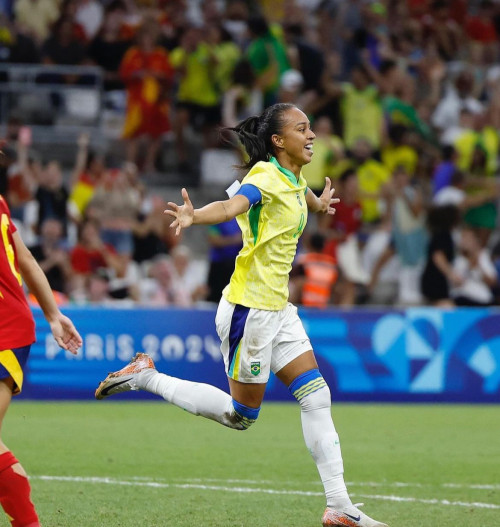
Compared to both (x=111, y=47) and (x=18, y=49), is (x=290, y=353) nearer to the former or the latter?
(x=18, y=49)

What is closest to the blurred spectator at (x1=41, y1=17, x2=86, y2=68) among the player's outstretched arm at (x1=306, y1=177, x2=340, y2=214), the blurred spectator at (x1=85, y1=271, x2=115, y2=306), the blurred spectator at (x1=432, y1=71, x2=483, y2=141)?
the blurred spectator at (x1=85, y1=271, x2=115, y2=306)

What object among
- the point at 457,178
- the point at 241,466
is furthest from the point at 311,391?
the point at 457,178

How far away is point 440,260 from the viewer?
1638 centimetres

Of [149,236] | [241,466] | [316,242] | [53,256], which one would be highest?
[316,242]

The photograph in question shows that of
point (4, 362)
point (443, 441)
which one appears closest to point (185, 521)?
point (4, 362)

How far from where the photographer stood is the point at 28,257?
19.0 ft

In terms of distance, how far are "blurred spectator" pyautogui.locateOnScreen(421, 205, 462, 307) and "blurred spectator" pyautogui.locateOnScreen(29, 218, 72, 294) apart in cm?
475

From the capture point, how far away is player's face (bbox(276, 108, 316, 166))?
23.2 feet

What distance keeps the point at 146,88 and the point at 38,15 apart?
230cm

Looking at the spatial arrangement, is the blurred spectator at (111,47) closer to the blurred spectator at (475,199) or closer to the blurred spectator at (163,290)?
the blurred spectator at (163,290)

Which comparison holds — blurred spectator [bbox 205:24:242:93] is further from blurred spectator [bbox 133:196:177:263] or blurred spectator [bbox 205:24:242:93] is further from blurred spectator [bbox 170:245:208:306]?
blurred spectator [bbox 170:245:208:306]

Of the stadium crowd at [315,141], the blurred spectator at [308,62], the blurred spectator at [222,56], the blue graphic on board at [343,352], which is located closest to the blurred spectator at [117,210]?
the stadium crowd at [315,141]

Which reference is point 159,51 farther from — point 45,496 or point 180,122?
point 45,496

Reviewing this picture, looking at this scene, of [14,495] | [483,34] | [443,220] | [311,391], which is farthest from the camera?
[483,34]
